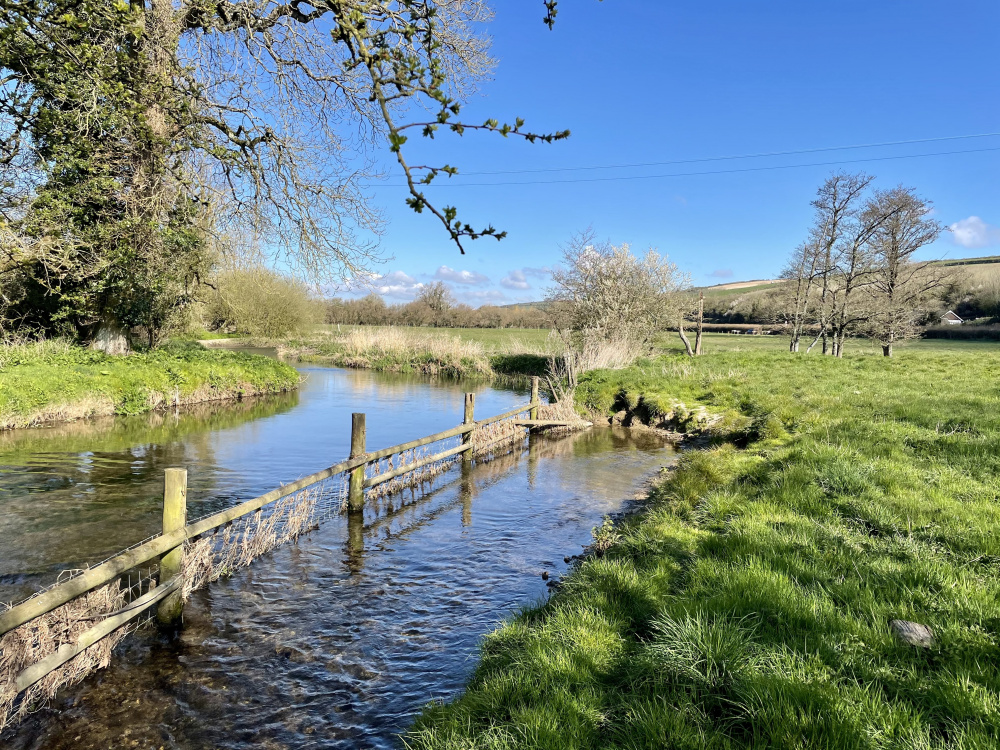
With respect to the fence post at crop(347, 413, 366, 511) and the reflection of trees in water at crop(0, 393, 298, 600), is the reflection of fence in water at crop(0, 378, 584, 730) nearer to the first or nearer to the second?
the fence post at crop(347, 413, 366, 511)

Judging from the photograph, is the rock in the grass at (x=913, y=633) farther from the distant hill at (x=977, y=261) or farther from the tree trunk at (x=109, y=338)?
the distant hill at (x=977, y=261)

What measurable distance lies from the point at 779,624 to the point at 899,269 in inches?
1319

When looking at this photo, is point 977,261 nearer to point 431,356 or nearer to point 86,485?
point 431,356

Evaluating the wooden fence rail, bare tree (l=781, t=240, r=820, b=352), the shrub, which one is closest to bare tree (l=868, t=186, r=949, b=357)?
bare tree (l=781, t=240, r=820, b=352)

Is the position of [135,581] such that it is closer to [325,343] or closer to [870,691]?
[870,691]

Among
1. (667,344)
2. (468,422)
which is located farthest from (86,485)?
(667,344)

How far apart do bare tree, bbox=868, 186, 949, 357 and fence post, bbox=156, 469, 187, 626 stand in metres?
32.5

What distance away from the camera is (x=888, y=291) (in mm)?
30062

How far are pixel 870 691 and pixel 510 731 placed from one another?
1943 millimetres

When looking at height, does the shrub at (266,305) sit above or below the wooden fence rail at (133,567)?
above

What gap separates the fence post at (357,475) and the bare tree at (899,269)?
1150 inches

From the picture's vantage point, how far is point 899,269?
29.8m

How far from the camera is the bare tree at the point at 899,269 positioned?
28.3 metres

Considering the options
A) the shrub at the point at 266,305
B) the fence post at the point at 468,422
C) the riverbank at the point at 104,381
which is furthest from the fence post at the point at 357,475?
the shrub at the point at 266,305
